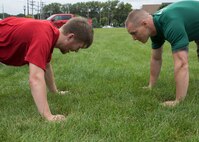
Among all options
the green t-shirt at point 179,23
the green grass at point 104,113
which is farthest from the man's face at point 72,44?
the green t-shirt at point 179,23

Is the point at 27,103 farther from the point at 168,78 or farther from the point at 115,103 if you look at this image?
the point at 168,78

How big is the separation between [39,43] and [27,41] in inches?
13.2

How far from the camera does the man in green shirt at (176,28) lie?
13.6 feet

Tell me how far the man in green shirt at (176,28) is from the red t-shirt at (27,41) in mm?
1096

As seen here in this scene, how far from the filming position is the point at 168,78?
616 centimetres

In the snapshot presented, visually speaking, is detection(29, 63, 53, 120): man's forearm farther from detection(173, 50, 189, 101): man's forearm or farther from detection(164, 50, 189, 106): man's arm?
detection(173, 50, 189, 101): man's forearm

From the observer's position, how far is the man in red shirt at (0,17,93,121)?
355 centimetres

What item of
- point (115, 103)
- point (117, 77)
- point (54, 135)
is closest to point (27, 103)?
point (115, 103)

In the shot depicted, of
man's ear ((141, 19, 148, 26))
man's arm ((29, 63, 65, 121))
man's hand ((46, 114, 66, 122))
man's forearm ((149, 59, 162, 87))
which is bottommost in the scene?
man's forearm ((149, 59, 162, 87))

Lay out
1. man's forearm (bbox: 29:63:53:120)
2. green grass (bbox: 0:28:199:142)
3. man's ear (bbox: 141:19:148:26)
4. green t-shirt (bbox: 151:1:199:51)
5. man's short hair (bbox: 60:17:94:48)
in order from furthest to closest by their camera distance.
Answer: man's ear (bbox: 141:19:148:26)
green t-shirt (bbox: 151:1:199:51)
man's short hair (bbox: 60:17:94:48)
man's forearm (bbox: 29:63:53:120)
green grass (bbox: 0:28:199:142)

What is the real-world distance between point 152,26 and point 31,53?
1.64 meters

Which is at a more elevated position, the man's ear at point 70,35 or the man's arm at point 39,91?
the man's ear at point 70,35

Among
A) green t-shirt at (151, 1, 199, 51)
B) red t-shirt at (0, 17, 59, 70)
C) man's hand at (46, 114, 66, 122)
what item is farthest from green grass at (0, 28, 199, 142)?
green t-shirt at (151, 1, 199, 51)

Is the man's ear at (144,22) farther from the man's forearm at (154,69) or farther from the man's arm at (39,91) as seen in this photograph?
the man's arm at (39,91)
